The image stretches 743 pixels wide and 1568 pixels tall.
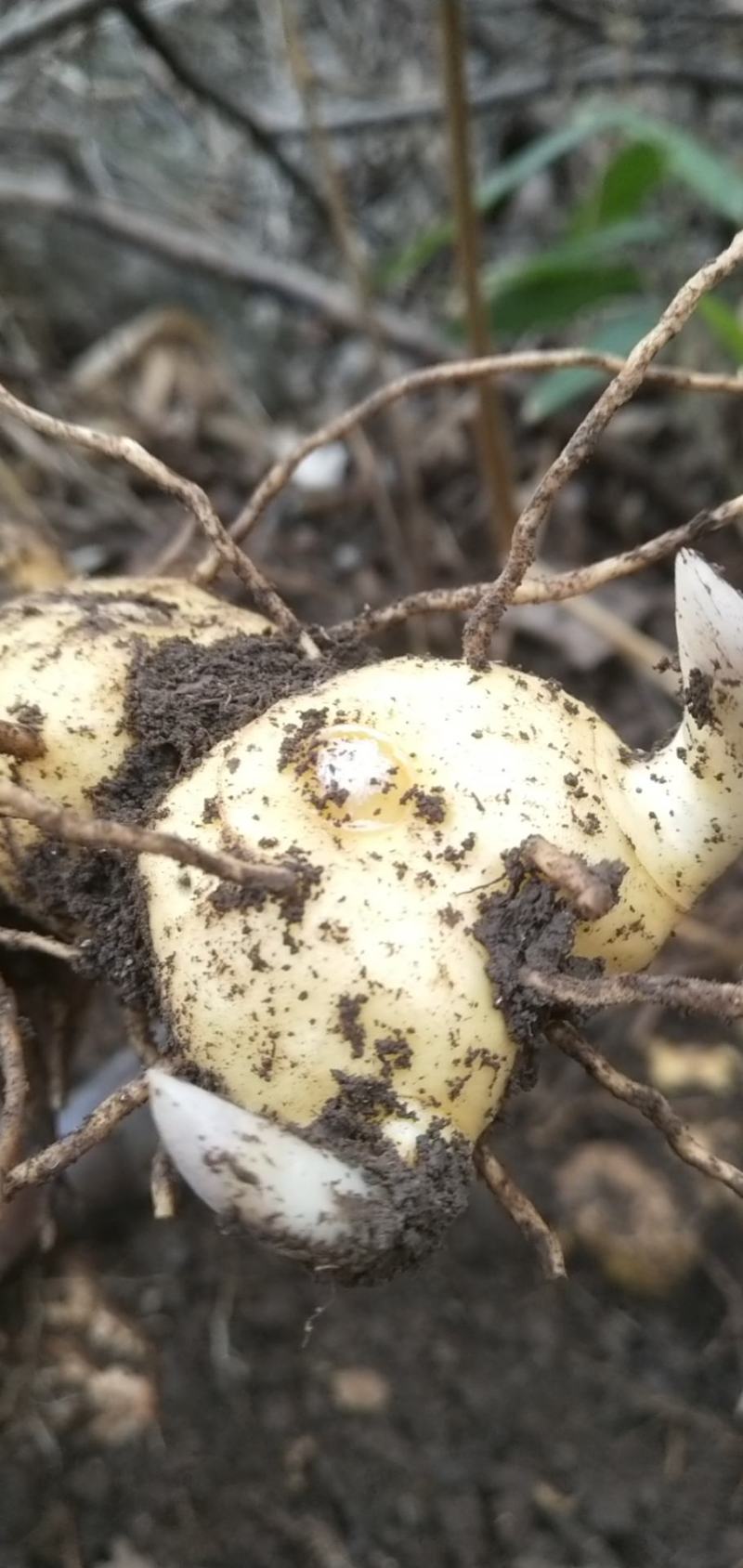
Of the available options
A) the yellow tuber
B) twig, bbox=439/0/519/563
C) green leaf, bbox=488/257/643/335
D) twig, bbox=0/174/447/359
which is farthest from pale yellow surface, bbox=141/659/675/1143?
twig, bbox=0/174/447/359

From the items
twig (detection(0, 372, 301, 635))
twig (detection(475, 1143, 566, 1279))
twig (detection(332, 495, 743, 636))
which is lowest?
twig (detection(475, 1143, 566, 1279))

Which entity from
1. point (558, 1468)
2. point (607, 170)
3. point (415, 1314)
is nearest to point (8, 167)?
point (607, 170)

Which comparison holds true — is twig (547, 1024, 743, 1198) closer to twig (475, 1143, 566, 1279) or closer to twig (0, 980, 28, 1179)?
twig (475, 1143, 566, 1279)

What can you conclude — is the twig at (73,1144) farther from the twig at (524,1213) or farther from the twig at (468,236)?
the twig at (468,236)

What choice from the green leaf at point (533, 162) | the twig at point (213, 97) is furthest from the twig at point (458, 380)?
the twig at point (213, 97)

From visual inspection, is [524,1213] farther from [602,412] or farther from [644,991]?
[602,412]

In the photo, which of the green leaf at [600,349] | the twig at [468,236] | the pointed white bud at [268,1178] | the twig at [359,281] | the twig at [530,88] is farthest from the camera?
the twig at [530,88]

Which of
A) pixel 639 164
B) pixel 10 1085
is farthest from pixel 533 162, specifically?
pixel 10 1085
